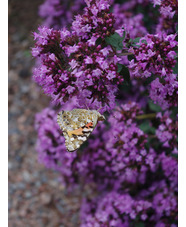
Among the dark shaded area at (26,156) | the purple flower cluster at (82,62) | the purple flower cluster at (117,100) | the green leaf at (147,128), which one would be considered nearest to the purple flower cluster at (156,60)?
the purple flower cluster at (117,100)

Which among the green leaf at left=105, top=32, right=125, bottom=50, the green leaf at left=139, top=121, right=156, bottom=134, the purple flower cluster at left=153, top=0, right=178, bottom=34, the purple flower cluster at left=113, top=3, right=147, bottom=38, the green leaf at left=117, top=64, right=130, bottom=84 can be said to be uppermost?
the purple flower cluster at left=113, top=3, right=147, bottom=38

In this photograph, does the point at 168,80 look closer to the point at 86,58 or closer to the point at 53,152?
the point at 86,58

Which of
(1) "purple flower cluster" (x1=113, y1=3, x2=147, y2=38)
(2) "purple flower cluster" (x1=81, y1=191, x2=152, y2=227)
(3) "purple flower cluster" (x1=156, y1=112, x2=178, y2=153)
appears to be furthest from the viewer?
(1) "purple flower cluster" (x1=113, y1=3, x2=147, y2=38)

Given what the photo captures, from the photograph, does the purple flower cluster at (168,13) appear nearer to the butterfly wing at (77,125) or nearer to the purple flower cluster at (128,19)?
the purple flower cluster at (128,19)

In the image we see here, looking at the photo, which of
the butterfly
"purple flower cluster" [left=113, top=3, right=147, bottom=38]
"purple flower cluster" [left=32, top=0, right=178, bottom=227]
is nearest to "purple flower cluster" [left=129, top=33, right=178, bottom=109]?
"purple flower cluster" [left=32, top=0, right=178, bottom=227]

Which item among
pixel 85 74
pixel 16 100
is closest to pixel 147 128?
pixel 85 74

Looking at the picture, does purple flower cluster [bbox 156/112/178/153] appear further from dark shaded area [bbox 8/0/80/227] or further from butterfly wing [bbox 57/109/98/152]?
dark shaded area [bbox 8/0/80/227]
